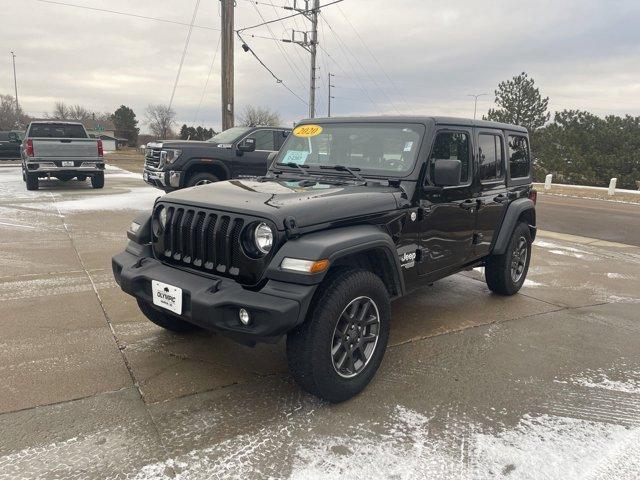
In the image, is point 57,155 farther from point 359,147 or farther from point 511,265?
point 511,265

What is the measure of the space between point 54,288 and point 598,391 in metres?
4.99

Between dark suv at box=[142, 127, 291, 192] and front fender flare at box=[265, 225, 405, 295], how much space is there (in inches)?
254

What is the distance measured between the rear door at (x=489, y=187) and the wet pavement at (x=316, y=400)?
0.77 meters

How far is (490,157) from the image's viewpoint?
192 inches

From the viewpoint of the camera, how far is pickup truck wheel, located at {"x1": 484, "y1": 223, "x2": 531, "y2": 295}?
528 cm

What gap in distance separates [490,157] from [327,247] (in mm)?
2708

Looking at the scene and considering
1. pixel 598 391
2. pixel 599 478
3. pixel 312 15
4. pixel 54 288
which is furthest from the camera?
pixel 312 15

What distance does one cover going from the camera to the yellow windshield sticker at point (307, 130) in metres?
4.52

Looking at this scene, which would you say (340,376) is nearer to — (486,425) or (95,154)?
(486,425)

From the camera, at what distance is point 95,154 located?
534 inches

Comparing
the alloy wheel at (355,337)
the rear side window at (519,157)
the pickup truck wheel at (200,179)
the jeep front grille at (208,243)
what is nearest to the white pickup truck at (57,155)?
the pickup truck wheel at (200,179)

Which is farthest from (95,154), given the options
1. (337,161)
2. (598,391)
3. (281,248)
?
(598,391)

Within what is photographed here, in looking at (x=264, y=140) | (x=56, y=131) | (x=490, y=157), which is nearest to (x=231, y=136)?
(x=264, y=140)

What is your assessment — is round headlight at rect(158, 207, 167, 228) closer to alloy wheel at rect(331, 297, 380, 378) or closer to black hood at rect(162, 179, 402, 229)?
black hood at rect(162, 179, 402, 229)
